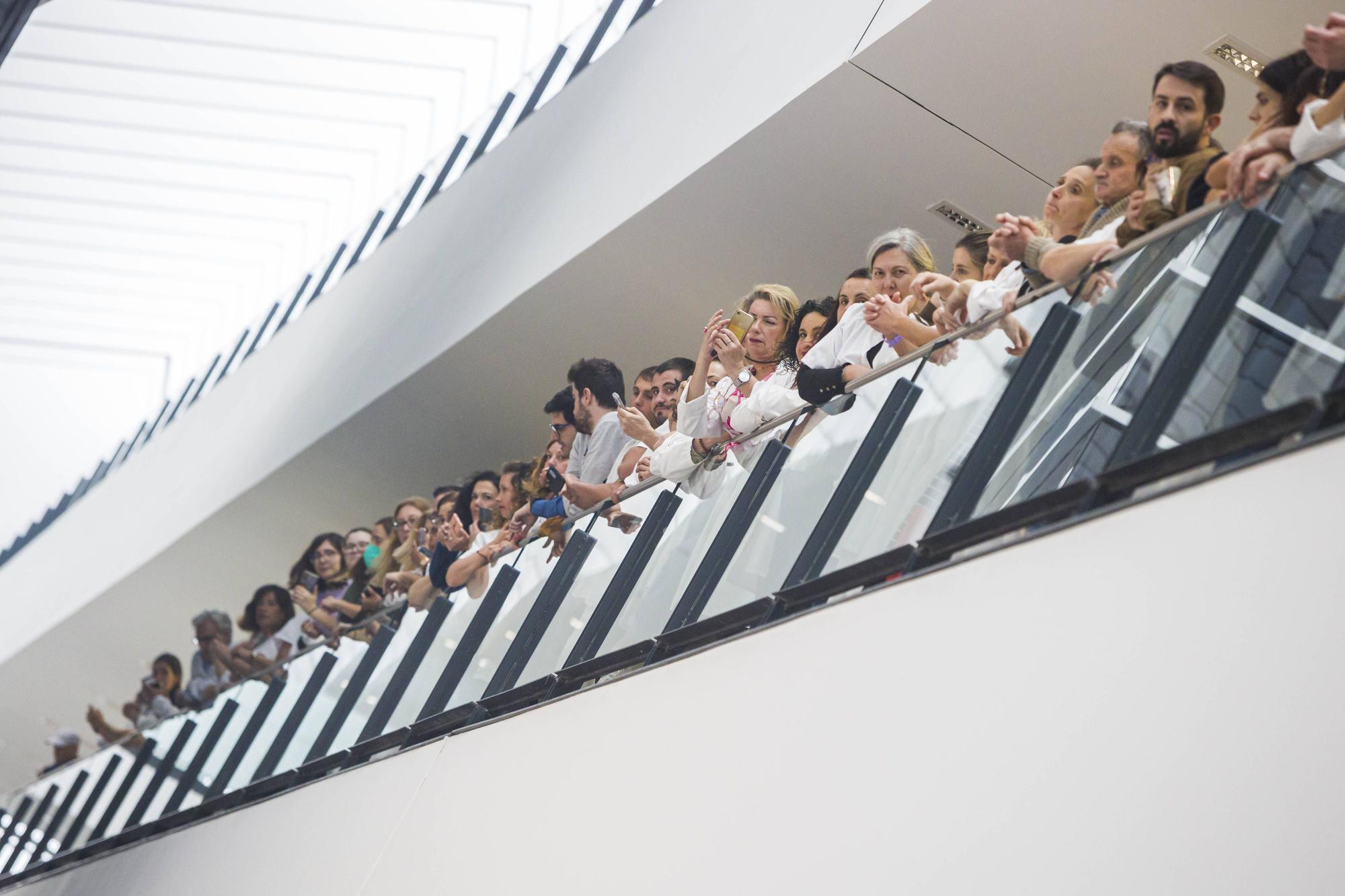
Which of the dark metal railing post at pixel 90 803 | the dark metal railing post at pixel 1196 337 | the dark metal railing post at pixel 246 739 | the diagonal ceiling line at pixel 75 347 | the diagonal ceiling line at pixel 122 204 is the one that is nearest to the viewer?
the dark metal railing post at pixel 1196 337

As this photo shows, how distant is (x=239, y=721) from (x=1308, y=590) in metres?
7.87

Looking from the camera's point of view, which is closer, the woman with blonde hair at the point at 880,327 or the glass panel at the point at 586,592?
the woman with blonde hair at the point at 880,327

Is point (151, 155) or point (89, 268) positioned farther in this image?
point (89, 268)

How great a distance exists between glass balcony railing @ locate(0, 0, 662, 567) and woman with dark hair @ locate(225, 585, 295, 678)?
5315 mm

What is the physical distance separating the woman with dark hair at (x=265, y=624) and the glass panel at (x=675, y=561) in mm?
6978

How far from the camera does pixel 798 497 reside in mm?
4969

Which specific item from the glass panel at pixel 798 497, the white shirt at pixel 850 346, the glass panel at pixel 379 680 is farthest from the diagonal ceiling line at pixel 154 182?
the glass panel at pixel 798 497

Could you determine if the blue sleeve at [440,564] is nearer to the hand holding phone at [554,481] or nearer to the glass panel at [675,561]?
the hand holding phone at [554,481]

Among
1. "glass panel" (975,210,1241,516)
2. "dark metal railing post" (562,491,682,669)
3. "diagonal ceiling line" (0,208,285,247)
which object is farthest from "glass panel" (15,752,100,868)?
"diagonal ceiling line" (0,208,285,247)

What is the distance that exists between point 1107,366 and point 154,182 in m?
18.7

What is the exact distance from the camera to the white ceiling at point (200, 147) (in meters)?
16.8

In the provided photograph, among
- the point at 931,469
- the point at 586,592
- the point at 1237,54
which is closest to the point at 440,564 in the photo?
the point at 586,592

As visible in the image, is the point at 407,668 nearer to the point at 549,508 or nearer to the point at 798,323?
the point at 549,508

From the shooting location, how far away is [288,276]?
75.8ft
